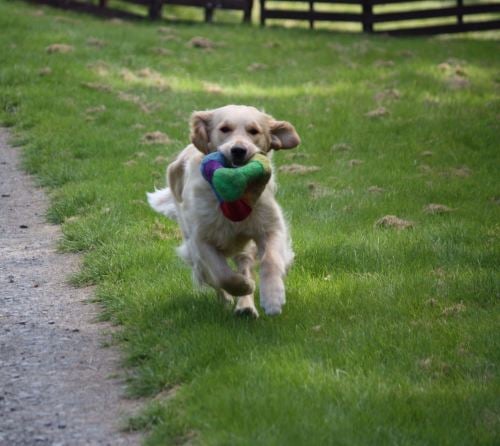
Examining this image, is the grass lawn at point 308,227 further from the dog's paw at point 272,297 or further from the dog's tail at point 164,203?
the dog's tail at point 164,203

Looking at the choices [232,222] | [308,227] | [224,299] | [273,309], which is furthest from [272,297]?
[308,227]

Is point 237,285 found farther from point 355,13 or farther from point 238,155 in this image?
point 355,13

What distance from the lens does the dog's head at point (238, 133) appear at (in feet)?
18.7

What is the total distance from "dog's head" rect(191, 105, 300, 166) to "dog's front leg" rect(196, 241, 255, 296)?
60 centimetres

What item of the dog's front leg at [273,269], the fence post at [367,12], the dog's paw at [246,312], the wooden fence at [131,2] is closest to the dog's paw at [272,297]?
the dog's front leg at [273,269]

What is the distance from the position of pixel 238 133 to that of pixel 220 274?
2.98 ft

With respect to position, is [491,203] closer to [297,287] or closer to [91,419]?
[297,287]

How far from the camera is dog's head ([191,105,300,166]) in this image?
18.7 feet

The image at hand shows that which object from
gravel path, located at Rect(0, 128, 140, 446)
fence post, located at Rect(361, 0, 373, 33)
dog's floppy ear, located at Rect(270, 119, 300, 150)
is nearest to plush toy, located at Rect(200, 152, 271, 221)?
dog's floppy ear, located at Rect(270, 119, 300, 150)

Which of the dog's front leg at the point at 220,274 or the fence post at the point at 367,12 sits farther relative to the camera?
the fence post at the point at 367,12

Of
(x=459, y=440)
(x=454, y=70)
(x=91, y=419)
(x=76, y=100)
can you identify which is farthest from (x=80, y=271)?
(x=454, y=70)

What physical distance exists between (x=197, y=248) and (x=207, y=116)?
863 millimetres

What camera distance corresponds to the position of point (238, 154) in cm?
568

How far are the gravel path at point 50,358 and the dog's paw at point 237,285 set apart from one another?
2.53ft
